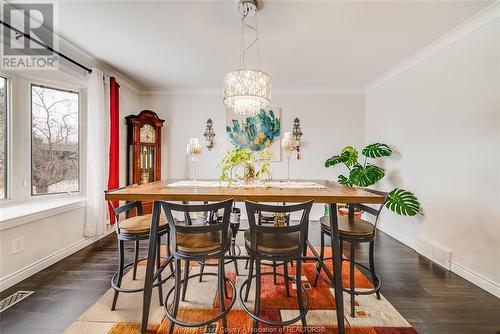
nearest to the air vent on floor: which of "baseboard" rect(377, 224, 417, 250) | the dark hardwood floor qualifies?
the dark hardwood floor

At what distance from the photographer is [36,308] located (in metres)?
1.71

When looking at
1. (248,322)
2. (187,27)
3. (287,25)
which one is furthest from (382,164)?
(187,27)

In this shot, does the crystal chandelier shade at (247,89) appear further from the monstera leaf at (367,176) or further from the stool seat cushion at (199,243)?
the monstera leaf at (367,176)

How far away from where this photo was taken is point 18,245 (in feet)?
6.68

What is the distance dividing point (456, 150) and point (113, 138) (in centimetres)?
425

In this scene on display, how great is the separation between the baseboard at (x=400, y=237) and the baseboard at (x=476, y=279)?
569 mm

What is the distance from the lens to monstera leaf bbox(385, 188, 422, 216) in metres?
2.68

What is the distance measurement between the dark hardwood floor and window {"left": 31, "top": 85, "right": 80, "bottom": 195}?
95 cm

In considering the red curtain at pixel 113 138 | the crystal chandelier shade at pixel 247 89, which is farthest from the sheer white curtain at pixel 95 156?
the crystal chandelier shade at pixel 247 89

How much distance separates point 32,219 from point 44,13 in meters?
1.94

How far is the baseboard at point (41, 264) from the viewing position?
6.39 ft

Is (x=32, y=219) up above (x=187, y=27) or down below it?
below

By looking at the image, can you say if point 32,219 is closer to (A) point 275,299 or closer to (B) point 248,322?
(B) point 248,322

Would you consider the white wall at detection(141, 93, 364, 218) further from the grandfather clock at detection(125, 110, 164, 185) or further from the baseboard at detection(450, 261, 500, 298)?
the baseboard at detection(450, 261, 500, 298)
